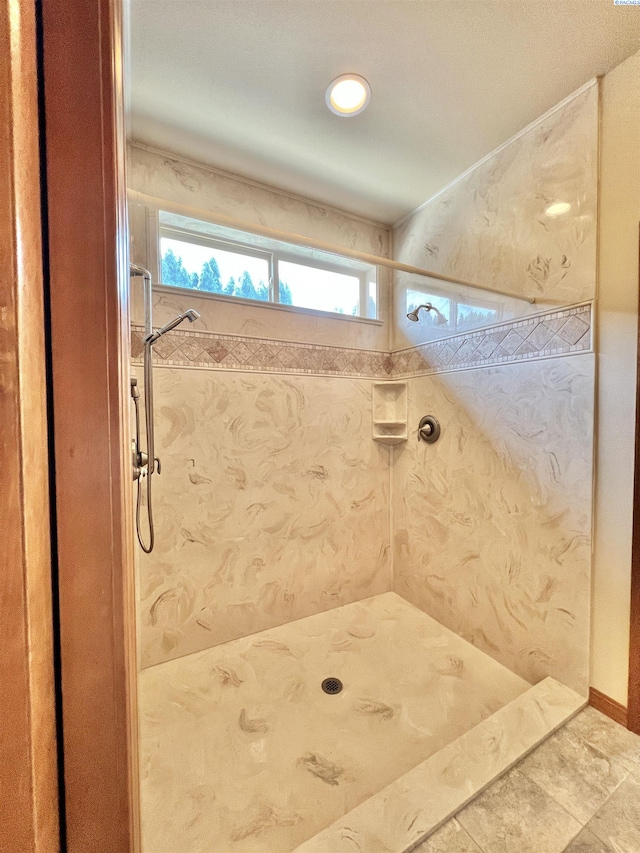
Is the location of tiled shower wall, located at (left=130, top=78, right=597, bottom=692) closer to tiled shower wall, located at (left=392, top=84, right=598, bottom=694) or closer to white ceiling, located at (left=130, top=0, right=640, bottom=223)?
tiled shower wall, located at (left=392, top=84, right=598, bottom=694)

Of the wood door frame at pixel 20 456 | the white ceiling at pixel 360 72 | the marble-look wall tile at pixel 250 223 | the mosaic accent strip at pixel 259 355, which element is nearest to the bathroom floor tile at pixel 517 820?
the wood door frame at pixel 20 456

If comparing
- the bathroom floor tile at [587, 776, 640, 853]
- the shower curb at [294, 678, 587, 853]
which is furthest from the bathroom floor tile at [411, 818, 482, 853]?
the bathroom floor tile at [587, 776, 640, 853]

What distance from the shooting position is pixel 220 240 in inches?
71.9

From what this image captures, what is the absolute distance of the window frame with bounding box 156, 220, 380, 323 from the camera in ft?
5.55

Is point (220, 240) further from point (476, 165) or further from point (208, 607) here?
point (208, 607)

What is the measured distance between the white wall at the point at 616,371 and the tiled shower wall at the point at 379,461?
0.05 metres

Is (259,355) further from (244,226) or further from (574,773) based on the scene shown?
(574,773)

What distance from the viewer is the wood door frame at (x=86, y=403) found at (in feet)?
1.13

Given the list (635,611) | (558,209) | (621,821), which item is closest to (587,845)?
(621,821)

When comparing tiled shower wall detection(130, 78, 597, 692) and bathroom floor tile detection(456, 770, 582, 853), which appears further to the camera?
tiled shower wall detection(130, 78, 597, 692)

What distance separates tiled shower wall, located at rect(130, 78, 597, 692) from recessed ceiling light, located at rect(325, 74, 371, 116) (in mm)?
621

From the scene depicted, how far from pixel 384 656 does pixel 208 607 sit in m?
0.94

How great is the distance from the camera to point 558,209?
1.38 m

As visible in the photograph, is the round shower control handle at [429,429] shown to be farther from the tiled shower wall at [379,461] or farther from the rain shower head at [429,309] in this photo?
the rain shower head at [429,309]
